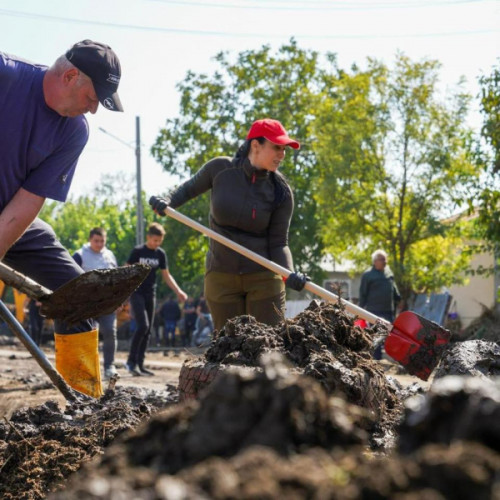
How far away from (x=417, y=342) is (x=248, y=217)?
152cm

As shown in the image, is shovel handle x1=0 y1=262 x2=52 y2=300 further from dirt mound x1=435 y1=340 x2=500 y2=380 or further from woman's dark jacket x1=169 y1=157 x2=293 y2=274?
dirt mound x1=435 y1=340 x2=500 y2=380

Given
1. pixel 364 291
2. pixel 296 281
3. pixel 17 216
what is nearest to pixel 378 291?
pixel 364 291

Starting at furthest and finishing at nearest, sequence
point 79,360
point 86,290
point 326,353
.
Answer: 1. point 79,360
2. point 86,290
3. point 326,353

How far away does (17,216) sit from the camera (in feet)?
15.6

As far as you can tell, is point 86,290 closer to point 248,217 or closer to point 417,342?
point 248,217

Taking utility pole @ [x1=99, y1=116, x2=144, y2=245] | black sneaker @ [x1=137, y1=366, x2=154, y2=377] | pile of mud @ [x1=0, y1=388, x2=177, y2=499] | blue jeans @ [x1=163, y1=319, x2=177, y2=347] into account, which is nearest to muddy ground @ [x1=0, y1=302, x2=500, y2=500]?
pile of mud @ [x1=0, y1=388, x2=177, y2=499]

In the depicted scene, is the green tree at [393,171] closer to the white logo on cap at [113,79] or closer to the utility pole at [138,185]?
the utility pole at [138,185]

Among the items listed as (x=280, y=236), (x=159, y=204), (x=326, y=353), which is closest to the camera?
(x=326, y=353)

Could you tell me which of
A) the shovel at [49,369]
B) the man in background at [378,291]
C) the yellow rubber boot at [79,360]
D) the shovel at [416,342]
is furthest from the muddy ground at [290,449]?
the man in background at [378,291]

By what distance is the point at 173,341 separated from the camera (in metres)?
27.8

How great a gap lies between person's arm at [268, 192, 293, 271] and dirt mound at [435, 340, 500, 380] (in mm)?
2377

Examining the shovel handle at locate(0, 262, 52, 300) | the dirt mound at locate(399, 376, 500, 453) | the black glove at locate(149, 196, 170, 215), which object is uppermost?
the black glove at locate(149, 196, 170, 215)

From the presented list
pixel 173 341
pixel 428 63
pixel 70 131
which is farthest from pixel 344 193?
pixel 70 131

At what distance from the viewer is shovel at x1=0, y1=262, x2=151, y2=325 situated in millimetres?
4824
